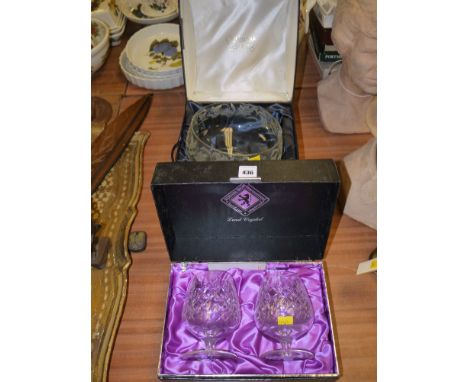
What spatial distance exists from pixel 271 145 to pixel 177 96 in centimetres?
44

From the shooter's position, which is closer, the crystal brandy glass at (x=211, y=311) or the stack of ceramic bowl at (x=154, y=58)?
the crystal brandy glass at (x=211, y=311)

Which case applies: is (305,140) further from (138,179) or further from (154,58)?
(154,58)

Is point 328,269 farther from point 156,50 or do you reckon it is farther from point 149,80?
point 156,50

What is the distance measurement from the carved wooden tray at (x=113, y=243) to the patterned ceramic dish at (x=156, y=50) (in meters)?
0.26

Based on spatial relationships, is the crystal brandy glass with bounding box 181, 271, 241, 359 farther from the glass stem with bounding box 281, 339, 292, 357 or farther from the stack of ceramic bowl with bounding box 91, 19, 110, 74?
the stack of ceramic bowl with bounding box 91, 19, 110, 74

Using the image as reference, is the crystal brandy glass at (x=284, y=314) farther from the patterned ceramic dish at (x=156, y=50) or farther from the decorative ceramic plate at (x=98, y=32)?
the decorative ceramic plate at (x=98, y=32)

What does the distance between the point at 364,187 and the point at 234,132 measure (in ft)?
1.13

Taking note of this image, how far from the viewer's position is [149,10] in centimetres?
153

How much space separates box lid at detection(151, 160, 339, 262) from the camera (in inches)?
27.2

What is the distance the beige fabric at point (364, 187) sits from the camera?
910 mm

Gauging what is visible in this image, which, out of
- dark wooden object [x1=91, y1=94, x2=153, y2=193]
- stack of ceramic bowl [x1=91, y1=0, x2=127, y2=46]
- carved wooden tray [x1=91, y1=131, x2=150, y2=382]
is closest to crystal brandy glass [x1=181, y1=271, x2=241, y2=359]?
carved wooden tray [x1=91, y1=131, x2=150, y2=382]

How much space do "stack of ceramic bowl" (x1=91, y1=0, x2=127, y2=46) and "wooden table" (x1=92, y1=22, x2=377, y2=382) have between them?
0.28m

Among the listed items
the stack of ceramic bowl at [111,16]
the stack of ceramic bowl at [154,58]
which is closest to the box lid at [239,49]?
the stack of ceramic bowl at [154,58]

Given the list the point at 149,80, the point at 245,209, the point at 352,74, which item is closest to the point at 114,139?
the point at 149,80
